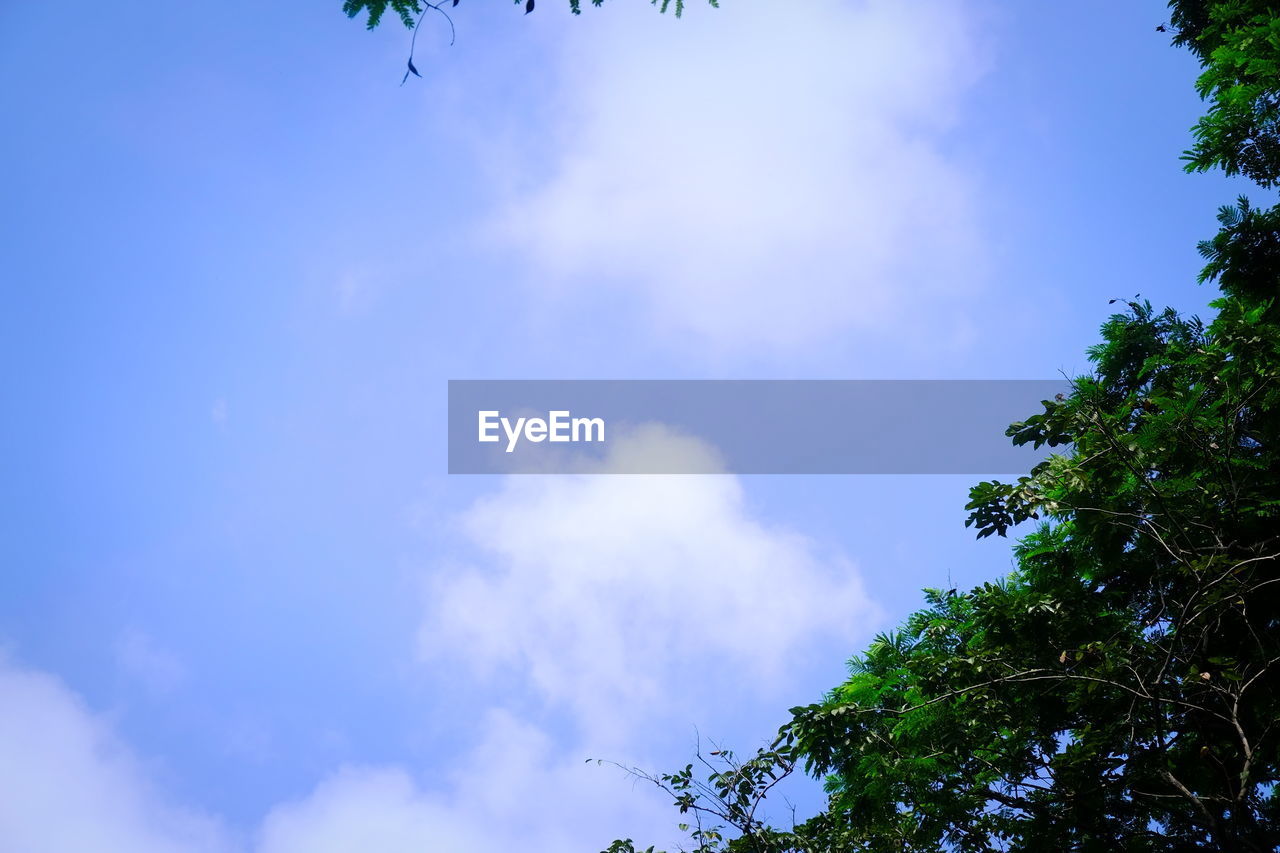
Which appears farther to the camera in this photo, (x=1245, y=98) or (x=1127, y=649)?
(x=1245, y=98)

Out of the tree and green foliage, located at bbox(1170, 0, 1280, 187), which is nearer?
the tree

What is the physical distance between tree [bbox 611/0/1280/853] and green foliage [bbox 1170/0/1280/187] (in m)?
0.02

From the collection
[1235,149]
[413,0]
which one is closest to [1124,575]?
[1235,149]

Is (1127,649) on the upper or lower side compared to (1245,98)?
lower

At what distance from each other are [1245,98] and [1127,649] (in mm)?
4691

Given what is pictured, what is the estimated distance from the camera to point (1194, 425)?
615cm

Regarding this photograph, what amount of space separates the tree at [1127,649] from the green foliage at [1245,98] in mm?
18

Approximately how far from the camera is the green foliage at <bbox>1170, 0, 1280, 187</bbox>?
23.9 ft

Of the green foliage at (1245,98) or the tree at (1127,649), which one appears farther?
the green foliage at (1245,98)

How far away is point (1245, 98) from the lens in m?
7.45

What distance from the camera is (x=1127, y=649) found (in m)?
6.43

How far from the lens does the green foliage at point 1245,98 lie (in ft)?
23.9

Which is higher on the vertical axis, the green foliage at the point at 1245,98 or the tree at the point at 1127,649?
the green foliage at the point at 1245,98

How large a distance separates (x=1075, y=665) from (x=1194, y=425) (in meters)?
1.84
